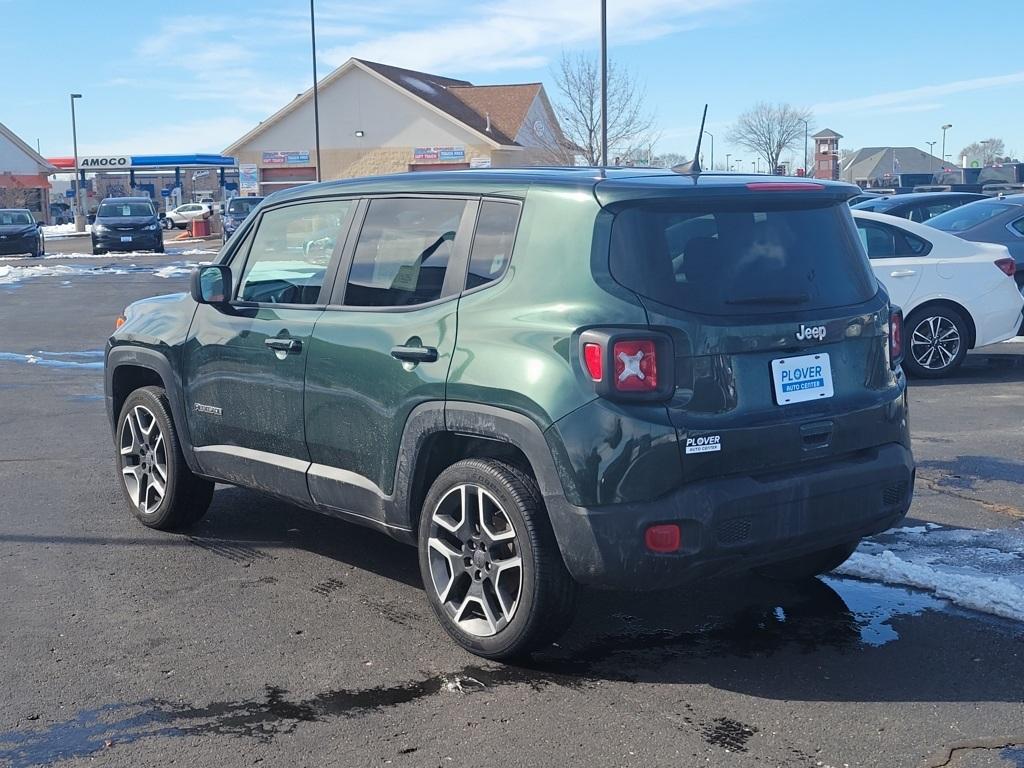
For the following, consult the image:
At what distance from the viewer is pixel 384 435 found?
4961 mm

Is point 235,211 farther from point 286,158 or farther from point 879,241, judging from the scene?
point 879,241

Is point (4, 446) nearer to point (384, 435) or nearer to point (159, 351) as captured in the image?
point (159, 351)

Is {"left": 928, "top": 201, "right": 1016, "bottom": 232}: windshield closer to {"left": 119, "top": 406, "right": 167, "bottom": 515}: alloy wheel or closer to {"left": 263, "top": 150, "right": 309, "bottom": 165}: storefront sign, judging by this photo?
{"left": 119, "top": 406, "right": 167, "bottom": 515}: alloy wheel

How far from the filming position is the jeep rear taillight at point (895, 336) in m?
5.01

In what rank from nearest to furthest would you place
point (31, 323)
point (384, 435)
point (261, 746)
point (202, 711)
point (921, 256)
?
point (261, 746) < point (202, 711) < point (384, 435) < point (921, 256) < point (31, 323)

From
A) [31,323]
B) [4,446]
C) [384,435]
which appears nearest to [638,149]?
[31,323]

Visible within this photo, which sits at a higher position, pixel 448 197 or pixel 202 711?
pixel 448 197

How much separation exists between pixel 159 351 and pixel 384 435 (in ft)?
6.48

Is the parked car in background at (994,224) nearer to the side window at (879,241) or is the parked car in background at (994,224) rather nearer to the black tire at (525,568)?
the side window at (879,241)

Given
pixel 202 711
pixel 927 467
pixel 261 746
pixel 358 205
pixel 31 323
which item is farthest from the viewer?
pixel 31 323

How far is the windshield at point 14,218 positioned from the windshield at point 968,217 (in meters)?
33.0

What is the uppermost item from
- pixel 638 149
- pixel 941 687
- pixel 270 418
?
pixel 638 149

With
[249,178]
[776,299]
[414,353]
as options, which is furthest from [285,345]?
[249,178]

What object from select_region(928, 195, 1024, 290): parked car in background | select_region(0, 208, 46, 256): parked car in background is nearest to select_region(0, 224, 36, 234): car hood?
select_region(0, 208, 46, 256): parked car in background
